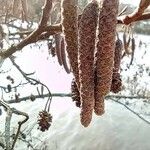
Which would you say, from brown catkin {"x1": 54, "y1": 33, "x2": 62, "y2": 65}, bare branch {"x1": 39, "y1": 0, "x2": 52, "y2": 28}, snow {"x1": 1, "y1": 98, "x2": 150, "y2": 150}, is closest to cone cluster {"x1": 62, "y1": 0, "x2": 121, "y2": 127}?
bare branch {"x1": 39, "y1": 0, "x2": 52, "y2": 28}

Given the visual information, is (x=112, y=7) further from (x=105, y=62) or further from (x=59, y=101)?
(x=59, y=101)

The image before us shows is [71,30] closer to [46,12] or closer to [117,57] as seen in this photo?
[117,57]

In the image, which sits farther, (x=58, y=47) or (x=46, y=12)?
(x=58, y=47)

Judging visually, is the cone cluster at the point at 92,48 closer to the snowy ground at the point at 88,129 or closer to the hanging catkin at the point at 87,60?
the hanging catkin at the point at 87,60

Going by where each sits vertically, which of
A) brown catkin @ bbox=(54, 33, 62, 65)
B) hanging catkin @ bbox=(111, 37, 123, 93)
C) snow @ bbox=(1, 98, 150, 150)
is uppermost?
hanging catkin @ bbox=(111, 37, 123, 93)

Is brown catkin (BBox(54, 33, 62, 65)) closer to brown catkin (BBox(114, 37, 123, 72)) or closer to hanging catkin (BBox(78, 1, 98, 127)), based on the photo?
brown catkin (BBox(114, 37, 123, 72))

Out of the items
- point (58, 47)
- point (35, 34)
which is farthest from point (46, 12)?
point (58, 47)
